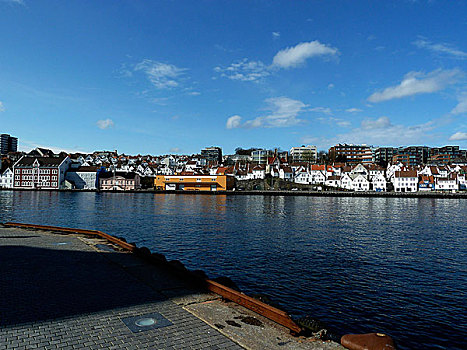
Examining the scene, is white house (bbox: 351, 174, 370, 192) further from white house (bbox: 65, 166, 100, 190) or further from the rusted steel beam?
the rusted steel beam

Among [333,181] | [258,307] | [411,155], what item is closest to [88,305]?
[258,307]

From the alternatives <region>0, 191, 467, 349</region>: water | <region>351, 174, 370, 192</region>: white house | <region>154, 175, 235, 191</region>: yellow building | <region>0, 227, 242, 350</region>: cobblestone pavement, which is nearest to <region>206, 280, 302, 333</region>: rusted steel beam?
<region>0, 227, 242, 350</region>: cobblestone pavement

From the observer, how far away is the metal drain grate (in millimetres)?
6710

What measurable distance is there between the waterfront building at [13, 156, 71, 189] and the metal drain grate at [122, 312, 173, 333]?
132838 millimetres

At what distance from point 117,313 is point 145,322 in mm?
933

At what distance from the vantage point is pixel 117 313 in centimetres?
748

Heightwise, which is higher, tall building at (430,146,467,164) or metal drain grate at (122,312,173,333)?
tall building at (430,146,467,164)

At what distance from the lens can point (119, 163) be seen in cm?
18775

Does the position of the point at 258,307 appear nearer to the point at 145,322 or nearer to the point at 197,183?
the point at 145,322

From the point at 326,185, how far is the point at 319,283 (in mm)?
123251

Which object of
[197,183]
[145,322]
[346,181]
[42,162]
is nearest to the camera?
[145,322]

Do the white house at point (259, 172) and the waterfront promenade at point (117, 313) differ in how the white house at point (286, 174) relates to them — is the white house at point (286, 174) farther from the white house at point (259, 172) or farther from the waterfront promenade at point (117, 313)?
the waterfront promenade at point (117, 313)

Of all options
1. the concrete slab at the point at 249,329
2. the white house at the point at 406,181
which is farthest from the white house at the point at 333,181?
the concrete slab at the point at 249,329

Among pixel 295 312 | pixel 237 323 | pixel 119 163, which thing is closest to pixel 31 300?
pixel 237 323
